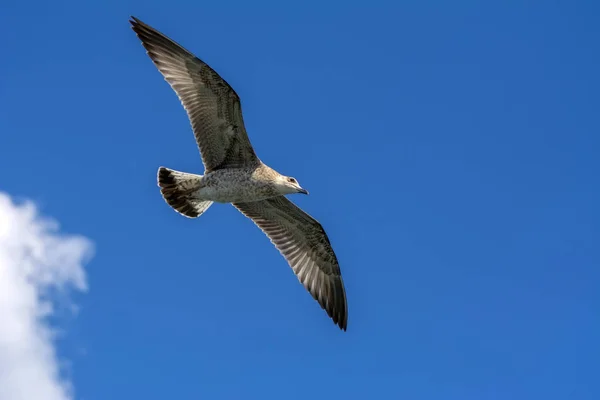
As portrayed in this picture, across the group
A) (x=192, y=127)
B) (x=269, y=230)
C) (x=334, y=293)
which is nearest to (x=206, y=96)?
(x=192, y=127)

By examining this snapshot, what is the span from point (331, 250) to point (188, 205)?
3049mm

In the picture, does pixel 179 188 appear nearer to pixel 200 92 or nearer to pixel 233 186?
pixel 233 186

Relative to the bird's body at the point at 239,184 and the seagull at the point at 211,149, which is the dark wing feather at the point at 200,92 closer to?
the seagull at the point at 211,149

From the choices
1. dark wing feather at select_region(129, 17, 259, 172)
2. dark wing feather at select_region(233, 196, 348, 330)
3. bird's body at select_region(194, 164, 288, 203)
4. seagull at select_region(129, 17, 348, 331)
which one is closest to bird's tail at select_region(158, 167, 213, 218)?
seagull at select_region(129, 17, 348, 331)

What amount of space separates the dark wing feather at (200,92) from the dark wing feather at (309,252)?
207 cm

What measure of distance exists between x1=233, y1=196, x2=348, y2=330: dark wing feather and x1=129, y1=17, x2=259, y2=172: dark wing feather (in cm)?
207

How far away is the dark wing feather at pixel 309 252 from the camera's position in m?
16.7

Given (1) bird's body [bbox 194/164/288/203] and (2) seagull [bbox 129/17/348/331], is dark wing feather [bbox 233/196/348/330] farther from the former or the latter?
(1) bird's body [bbox 194/164/288/203]

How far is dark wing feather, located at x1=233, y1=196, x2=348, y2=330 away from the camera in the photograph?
54.7 feet

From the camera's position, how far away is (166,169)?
604 inches

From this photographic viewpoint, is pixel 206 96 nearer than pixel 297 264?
Yes

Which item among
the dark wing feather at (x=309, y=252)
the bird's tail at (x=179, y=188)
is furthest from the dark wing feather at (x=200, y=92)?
the dark wing feather at (x=309, y=252)

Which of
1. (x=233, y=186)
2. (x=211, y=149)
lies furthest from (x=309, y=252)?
(x=211, y=149)

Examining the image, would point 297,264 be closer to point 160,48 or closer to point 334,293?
point 334,293
